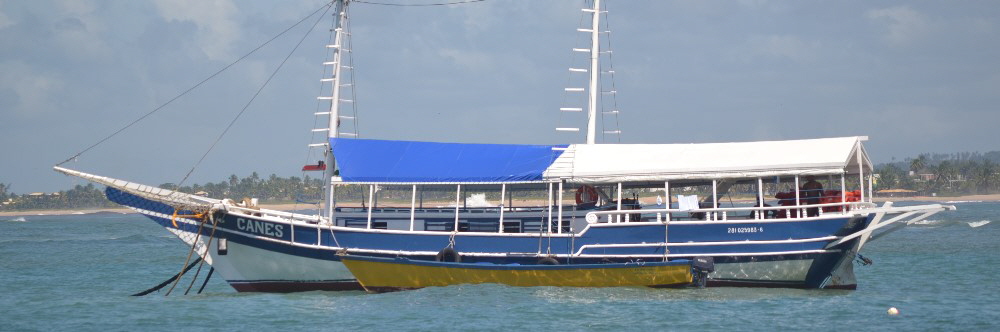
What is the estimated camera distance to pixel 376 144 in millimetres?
28281

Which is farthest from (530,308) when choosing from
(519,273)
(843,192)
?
(843,192)

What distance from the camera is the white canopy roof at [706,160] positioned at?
82.8 feet

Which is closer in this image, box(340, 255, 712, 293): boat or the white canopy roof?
box(340, 255, 712, 293): boat

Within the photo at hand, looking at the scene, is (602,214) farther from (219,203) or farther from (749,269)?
(219,203)

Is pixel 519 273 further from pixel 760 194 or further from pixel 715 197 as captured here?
pixel 760 194

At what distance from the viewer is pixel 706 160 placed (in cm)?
2597

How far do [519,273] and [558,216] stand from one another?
2.23 meters

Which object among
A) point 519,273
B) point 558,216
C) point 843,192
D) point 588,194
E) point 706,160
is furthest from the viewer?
point 588,194

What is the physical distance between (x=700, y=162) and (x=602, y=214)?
254 centimetres

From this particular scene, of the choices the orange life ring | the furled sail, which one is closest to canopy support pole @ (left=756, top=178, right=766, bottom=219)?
the orange life ring

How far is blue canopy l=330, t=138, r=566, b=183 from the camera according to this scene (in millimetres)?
26984

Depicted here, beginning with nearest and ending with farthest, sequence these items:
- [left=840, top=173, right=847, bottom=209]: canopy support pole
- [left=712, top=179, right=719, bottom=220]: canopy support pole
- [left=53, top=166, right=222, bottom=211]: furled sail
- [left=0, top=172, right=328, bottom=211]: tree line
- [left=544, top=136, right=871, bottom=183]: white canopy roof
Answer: [left=840, top=173, right=847, bottom=209]: canopy support pole < [left=544, top=136, right=871, bottom=183]: white canopy roof < [left=712, top=179, right=719, bottom=220]: canopy support pole < [left=53, top=166, right=222, bottom=211]: furled sail < [left=0, top=172, right=328, bottom=211]: tree line

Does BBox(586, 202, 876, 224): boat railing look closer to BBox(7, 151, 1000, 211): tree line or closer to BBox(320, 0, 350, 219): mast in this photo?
BBox(320, 0, 350, 219): mast

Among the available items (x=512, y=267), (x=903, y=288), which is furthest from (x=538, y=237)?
(x=903, y=288)
